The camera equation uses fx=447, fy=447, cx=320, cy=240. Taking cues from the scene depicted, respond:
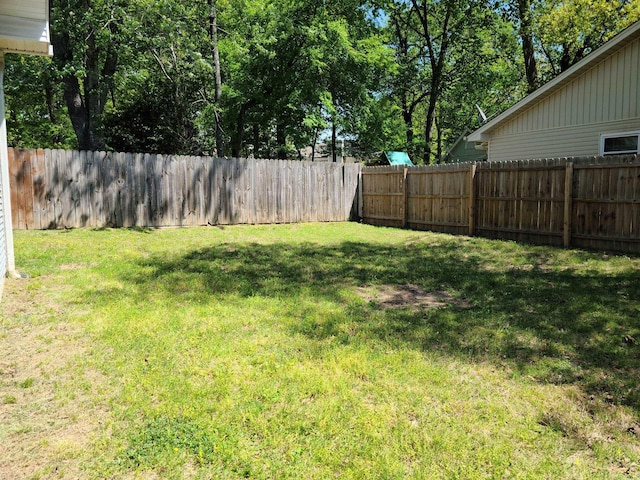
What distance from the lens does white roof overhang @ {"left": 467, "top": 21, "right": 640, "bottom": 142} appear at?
9953 millimetres

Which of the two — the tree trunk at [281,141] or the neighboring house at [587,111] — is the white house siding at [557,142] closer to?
the neighboring house at [587,111]

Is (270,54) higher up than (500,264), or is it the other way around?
(270,54)

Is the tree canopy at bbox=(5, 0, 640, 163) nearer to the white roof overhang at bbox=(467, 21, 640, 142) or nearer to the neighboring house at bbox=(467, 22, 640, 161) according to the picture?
the white roof overhang at bbox=(467, 21, 640, 142)

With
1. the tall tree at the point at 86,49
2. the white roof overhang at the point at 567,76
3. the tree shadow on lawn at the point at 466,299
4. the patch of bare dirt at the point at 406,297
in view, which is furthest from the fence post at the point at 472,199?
the tall tree at the point at 86,49

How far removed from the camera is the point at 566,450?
2.38m

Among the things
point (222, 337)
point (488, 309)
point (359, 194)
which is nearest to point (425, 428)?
point (222, 337)

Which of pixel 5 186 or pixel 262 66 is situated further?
pixel 262 66

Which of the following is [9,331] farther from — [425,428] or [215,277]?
[425,428]

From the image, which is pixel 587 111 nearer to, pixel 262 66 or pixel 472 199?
pixel 472 199

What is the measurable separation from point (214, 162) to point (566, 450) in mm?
10519

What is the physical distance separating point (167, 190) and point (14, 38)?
20.0 ft

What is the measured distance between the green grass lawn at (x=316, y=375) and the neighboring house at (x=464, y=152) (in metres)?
22.8

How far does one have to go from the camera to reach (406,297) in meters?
5.34

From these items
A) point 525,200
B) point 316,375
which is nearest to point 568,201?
point 525,200
